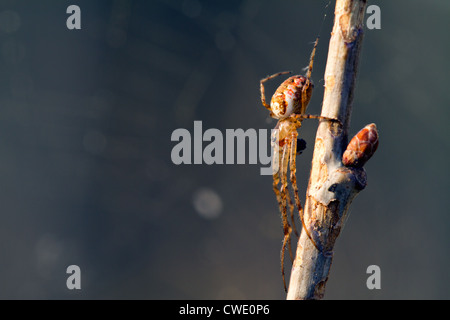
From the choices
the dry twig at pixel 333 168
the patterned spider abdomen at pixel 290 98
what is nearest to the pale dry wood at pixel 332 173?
the dry twig at pixel 333 168

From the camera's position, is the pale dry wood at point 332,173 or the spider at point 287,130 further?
the spider at point 287,130

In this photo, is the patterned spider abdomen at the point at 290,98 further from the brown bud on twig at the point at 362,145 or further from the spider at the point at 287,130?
the brown bud on twig at the point at 362,145

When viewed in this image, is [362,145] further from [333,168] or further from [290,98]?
[290,98]

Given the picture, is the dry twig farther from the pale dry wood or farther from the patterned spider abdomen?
the patterned spider abdomen

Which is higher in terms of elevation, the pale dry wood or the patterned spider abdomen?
the patterned spider abdomen

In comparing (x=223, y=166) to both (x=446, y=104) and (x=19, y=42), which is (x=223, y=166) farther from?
(x=446, y=104)

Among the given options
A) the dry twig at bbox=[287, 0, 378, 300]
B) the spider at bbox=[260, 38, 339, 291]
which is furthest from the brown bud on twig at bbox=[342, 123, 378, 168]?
the spider at bbox=[260, 38, 339, 291]

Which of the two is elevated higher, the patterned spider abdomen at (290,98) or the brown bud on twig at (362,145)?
the patterned spider abdomen at (290,98)

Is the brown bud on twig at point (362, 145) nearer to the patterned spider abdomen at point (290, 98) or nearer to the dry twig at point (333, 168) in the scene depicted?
the dry twig at point (333, 168)
